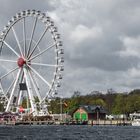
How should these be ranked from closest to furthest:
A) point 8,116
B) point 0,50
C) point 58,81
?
1. point 58,81
2. point 0,50
3. point 8,116

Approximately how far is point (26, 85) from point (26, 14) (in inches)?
793

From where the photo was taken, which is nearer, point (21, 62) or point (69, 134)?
point (69, 134)

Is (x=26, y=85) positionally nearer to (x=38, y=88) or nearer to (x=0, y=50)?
(x=38, y=88)

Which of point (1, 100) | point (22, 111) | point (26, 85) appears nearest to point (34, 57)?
point (26, 85)

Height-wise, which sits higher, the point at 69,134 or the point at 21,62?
the point at 21,62

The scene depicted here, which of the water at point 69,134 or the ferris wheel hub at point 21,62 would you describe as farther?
the ferris wheel hub at point 21,62

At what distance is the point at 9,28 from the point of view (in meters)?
171

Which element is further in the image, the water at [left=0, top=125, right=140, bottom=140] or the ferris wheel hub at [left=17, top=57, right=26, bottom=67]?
the ferris wheel hub at [left=17, top=57, right=26, bottom=67]

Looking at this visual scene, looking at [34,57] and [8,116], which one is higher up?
[34,57]

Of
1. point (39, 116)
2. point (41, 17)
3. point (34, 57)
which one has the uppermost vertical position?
point (41, 17)

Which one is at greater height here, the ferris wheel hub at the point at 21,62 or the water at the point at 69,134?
the ferris wheel hub at the point at 21,62

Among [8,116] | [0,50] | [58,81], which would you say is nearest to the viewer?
[58,81]

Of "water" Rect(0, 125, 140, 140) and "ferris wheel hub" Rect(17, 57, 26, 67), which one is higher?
"ferris wheel hub" Rect(17, 57, 26, 67)

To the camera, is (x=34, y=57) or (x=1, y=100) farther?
(x=1, y=100)
